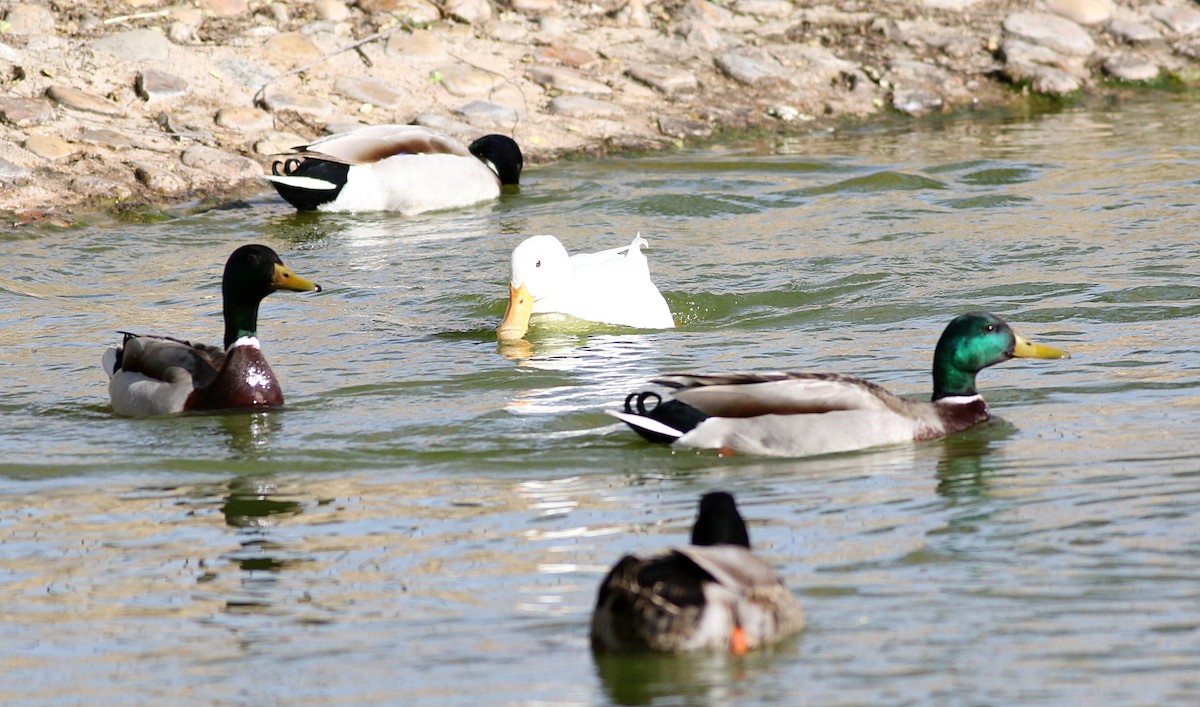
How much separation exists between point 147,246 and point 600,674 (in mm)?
8795

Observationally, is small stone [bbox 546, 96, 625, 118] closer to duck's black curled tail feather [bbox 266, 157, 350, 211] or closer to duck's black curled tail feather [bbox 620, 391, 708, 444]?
duck's black curled tail feather [bbox 266, 157, 350, 211]

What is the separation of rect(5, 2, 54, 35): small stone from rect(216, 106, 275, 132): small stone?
5.57ft

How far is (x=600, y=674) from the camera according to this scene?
4777 millimetres

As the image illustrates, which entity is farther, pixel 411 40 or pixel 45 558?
pixel 411 40

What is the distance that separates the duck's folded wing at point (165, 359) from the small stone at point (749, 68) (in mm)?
9221

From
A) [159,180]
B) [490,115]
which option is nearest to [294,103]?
[159,180]

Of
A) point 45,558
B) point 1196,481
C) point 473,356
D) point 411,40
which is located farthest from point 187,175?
point 1196,481

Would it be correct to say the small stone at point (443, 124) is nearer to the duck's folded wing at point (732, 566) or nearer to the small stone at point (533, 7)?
the small stone at point (533, 7)

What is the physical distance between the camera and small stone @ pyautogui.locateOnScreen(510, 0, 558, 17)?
57.1ft

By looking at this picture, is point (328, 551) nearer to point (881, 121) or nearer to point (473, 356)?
point (473, 356)

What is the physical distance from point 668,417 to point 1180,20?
1345 centimetres

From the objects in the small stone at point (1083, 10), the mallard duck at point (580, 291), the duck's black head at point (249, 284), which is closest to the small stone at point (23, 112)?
the mallard duck at point (580, 291)

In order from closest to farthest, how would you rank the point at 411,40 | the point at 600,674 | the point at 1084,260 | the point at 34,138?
1. the point at 600,674
2. the point at 1084,260
3. the point at 34,138
4. the point at 411,40

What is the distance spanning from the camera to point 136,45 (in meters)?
15.4
